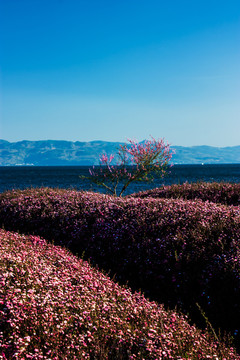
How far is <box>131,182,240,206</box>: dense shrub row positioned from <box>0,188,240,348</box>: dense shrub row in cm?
609

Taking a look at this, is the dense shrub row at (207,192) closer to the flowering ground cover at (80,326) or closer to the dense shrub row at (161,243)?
the dense shrub row at (161,243)

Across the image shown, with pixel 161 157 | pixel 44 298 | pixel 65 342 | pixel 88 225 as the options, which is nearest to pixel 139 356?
pixel 65 342

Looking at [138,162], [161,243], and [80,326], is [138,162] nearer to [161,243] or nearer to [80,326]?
[161,243]

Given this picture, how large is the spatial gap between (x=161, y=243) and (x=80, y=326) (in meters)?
5.82

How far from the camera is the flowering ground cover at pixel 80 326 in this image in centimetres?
502

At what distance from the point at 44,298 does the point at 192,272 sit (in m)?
5.07

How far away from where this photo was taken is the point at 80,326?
555 cm

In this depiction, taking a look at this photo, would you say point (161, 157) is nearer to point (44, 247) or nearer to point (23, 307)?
point (44, 247)

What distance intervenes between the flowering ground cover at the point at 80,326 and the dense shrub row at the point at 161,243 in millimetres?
1673

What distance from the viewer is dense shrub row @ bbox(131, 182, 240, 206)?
19.5 meters

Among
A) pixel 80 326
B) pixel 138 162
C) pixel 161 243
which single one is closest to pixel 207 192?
pixel 138 162

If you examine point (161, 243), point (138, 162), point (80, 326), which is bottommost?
point (80, 326)

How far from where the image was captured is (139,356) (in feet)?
16.2

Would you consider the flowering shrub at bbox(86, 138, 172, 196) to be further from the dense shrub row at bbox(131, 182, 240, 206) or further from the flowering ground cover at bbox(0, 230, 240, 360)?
the flowering ground cover at bbox(0, 230, 240, 360)
